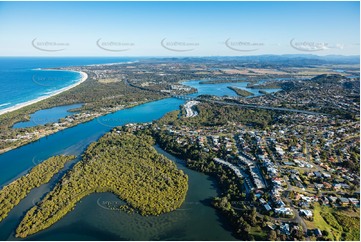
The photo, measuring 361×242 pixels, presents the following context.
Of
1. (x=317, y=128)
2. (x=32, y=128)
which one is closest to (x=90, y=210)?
(x=32, y=128)

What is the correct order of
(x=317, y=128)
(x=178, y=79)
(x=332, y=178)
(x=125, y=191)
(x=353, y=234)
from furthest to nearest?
(x=178, y=79), (x=317, y=128), (x=332, y=178), (x=125, y=191), (x=353, y=234)

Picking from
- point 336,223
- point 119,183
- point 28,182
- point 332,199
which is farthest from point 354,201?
point 28,182

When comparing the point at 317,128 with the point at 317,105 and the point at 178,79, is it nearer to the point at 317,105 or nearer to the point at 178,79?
the point at 317,105

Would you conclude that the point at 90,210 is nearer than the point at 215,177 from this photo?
Yes

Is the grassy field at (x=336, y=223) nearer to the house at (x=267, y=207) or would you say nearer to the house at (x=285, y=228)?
the house at (x=285, y=228)

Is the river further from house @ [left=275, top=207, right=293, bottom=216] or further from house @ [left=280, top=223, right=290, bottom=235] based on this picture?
house @ [left=275, top=207, right=293, bottom=216]

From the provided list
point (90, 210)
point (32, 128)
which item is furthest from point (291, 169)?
point (32, 128)

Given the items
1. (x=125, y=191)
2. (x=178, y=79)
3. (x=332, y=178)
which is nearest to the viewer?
(x=125, y=191)

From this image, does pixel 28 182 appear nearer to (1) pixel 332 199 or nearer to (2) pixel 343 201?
(1) pixel 332 199
